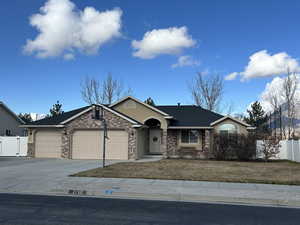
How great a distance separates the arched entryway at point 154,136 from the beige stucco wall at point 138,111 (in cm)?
172

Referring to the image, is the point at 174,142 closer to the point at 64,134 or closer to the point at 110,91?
the point at 64,134

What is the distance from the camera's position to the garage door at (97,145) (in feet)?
69.2

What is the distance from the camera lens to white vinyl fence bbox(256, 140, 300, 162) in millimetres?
20188

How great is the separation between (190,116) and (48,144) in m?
12.9

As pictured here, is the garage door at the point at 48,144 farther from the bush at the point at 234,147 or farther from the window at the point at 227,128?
the window at the point at 227,128

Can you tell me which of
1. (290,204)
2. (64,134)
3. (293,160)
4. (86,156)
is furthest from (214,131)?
(290,204)

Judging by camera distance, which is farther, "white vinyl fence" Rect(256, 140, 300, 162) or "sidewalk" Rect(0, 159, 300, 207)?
"white vinyl fence" Rect(256, 140, 300, 162)

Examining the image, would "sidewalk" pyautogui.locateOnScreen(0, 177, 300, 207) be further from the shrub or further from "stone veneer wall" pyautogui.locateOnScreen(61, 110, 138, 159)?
the shrub

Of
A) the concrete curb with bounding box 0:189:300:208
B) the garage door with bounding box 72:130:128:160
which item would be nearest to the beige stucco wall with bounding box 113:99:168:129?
the garage door with bounding box 72:130:128:160

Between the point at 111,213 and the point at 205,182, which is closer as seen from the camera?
the point at 111,213

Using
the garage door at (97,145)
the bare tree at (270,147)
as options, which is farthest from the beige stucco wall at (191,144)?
the garage door at (97,145)

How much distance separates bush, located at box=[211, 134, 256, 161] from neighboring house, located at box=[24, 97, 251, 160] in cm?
123

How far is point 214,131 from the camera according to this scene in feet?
76.7

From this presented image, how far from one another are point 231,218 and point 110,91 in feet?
114
